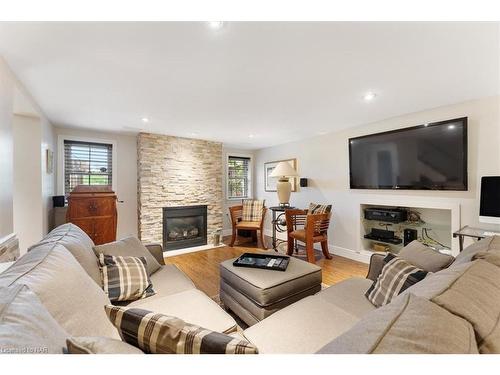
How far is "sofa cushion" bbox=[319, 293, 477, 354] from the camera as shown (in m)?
0.50

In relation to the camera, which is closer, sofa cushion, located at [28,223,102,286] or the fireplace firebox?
sofa cushion, located at [28,223,102,286]

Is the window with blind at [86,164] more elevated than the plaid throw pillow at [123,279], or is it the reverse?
the window with blind at [86,164]

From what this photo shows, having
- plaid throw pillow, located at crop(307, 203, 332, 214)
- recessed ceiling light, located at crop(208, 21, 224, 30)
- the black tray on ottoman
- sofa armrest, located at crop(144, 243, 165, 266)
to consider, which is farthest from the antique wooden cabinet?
plaid throw pillow, located at crop(307, 203, 332, 214)

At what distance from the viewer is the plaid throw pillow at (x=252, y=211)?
15.2 feet

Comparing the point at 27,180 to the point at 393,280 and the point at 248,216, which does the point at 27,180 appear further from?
the point at 393,280

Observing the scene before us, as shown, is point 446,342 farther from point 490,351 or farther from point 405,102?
point 405,102

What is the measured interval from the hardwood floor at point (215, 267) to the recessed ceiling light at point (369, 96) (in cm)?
218

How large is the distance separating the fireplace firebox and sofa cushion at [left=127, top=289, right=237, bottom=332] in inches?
108

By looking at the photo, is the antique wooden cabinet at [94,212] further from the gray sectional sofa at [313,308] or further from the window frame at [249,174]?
the window frame at [249,174]

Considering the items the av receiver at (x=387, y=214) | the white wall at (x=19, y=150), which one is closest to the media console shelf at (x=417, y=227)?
the av receiver at (x=387, y=214)

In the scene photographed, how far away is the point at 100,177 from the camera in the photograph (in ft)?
12.7

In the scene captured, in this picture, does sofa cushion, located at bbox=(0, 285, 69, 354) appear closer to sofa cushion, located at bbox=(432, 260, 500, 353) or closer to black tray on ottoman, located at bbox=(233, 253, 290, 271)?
sofa cushion, located at bbox=(432, 260, 500, 353)
